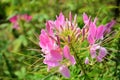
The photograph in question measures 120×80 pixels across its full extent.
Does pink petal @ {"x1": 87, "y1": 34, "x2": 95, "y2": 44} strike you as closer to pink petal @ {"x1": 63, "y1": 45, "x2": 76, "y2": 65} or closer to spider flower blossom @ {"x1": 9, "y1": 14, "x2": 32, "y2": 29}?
pink petal @ {"x1": 63, "y1": 45, "x2": 76, "y2": 65}

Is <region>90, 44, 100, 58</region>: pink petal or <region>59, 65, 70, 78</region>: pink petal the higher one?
<region>90, 44, 100, 58</region>: pink petal

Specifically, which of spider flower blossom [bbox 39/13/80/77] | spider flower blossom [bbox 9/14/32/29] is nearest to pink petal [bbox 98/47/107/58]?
spider flower blossom [bbox 39/13/80/77]

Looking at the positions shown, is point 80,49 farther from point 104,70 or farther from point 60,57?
point 104,70

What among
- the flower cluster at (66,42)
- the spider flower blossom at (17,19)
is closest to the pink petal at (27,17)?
the spider flower blossom at (17,19)

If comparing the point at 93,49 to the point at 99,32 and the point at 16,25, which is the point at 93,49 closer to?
the point at 99,32

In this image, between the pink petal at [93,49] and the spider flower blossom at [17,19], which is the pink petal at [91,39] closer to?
the pink petal at [93,49]

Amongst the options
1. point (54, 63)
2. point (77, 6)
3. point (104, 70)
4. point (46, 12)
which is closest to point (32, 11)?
point (46, 12)

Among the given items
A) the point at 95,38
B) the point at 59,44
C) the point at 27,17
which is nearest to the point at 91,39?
the point at 95,38

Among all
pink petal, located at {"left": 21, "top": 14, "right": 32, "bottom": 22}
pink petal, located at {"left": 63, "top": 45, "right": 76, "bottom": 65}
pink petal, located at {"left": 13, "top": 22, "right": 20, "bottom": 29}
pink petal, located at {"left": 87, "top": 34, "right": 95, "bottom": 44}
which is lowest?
pink petal, located at {"left": 63, "top": 45, "right": 76, "bottom": 65}
